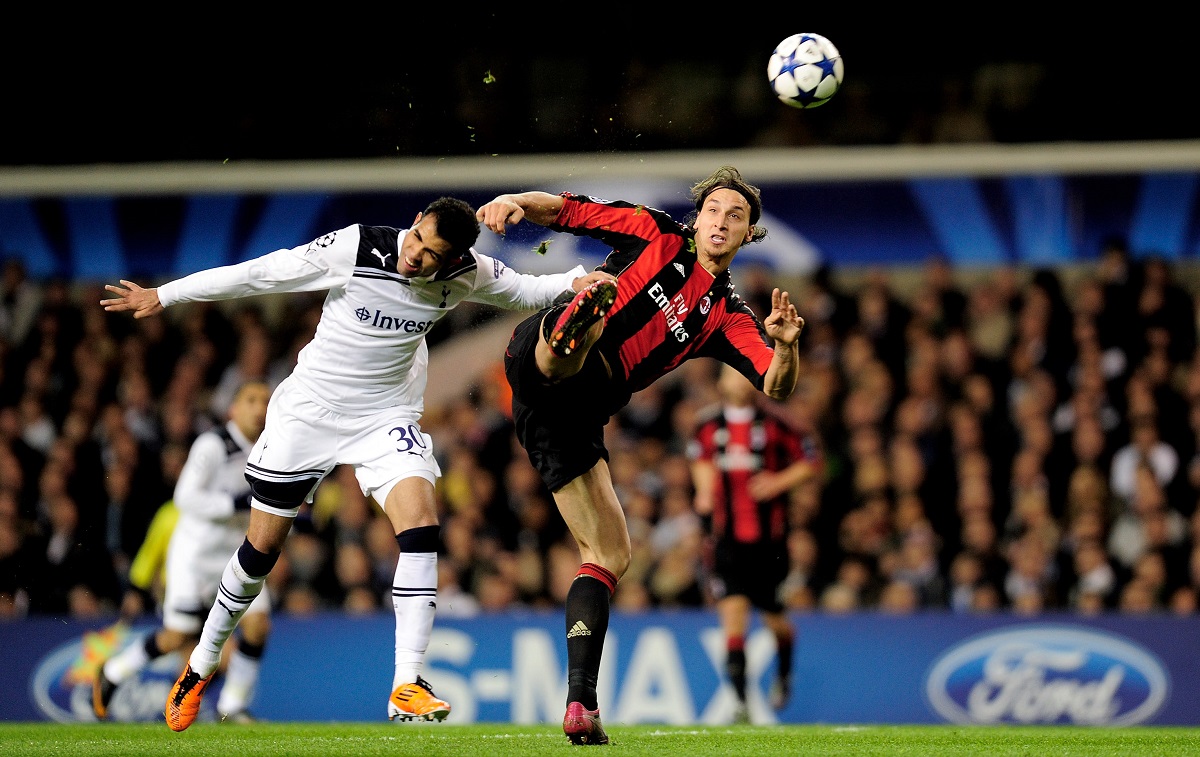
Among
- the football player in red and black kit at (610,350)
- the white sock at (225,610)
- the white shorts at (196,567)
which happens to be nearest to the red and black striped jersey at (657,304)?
the football player in red and black kit at (610,350)

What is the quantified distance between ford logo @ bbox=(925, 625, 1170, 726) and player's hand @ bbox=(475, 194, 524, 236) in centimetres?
621

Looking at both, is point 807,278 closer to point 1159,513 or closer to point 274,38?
point 1159,513

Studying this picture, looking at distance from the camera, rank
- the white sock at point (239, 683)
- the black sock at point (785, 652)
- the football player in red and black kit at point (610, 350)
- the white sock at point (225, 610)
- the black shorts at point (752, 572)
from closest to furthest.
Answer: the football player in red and black kit at point (610, 350) → the white sock at point (225, 610) → the white sock at point (239, 683) → the black shorts at point (752, 572) → the black sock at point (785, 652)

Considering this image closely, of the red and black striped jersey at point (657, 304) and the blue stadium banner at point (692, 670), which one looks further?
the blue stadium banner at point (692, 670)

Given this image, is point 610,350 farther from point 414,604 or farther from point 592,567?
point 414,604

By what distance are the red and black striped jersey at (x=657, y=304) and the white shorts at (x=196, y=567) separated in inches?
171

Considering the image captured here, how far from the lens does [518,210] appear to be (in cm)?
621

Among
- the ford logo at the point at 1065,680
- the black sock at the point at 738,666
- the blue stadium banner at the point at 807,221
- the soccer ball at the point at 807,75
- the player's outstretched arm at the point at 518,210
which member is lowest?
the ford logo at the point at 1065,680

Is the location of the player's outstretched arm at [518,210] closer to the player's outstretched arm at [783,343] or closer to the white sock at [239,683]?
the player's outstretched arm at [783,343]

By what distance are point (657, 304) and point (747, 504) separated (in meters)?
4.26

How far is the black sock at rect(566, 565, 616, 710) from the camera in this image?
6.15 meters

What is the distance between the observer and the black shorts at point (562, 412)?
6.41 m

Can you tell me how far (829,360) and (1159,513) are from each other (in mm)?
3268

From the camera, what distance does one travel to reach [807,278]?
600 inches
